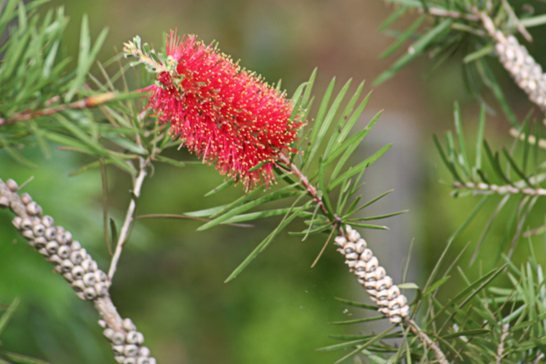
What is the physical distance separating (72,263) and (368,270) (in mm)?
82

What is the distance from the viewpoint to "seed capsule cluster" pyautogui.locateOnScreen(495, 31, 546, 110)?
218 millimetres

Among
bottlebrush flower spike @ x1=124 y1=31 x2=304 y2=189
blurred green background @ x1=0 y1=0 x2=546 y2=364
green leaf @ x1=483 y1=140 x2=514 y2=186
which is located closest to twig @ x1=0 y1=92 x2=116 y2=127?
bottlebrush flower spike @ x1=124 y1=31 x2=304 y2=189

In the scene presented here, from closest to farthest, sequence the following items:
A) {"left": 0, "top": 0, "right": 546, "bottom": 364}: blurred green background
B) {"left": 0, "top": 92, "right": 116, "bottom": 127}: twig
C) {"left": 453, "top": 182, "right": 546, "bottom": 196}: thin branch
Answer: {"left": 0, "top": 92, "right": 116, "bottom": 127}: twig → {"left": 453, "top": 182, "right": 546, "bottom": 196}: thin branch → {"left": 0, "top": 0, "right": 546, "bottom": 364}: blurred green background

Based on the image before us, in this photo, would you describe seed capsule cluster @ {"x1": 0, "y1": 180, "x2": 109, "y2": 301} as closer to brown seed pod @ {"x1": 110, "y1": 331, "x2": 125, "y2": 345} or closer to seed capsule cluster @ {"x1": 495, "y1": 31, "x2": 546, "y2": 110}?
brown seed pod @ {"x1": 110, "y1": 331, "x2": 125, "y2": 345}

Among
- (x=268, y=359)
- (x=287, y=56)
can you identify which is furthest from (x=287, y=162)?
(x=287, y=56)

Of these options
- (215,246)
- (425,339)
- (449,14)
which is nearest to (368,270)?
(425,339)

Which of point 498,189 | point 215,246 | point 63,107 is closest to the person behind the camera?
point 63,107

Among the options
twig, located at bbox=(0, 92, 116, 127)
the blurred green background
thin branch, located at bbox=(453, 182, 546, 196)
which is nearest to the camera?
twig, located at bbox=(0, 92, 116, 127)

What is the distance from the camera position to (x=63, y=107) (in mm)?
111

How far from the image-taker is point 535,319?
16 centimetres

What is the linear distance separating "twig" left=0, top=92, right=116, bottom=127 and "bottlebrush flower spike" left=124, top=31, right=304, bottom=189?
0.10 feet

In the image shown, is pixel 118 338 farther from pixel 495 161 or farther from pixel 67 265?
pixel 495 161

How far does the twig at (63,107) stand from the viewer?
0.11 meters

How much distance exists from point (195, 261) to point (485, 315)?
66cm
